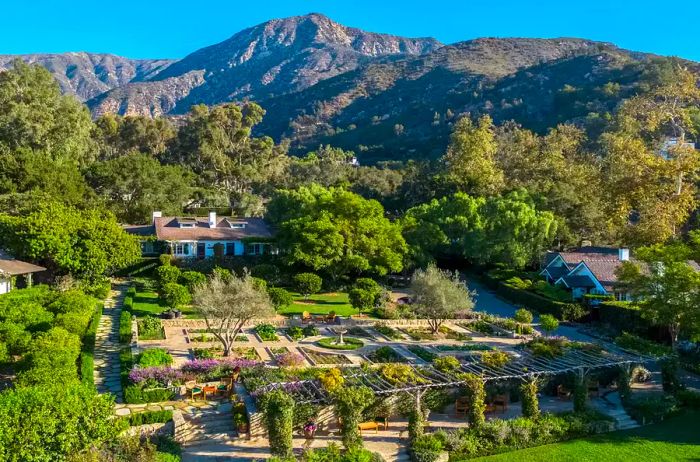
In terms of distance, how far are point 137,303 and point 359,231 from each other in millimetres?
16073

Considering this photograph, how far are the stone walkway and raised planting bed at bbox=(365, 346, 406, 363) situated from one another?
A: 33.5ft

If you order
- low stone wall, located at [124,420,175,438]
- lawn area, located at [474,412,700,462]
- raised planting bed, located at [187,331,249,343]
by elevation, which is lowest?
lawn area, located at [474,412,700,462]

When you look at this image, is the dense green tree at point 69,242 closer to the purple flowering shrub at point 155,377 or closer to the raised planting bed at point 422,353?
the purple flowering shrub at point 155,377

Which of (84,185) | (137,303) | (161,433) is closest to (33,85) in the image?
(84,185)

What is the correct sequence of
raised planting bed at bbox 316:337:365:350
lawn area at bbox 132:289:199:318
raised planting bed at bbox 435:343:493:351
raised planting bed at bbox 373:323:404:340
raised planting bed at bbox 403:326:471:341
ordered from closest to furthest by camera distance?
raised planting bed at bbox 316:337:365:350, raised planting bed at bbox 435:343:493:351, raised planting bed at bbox 373:323:404:340, raised planting bed at bbox 403:326:471:341, lawn area at bbox 132:289:199:318

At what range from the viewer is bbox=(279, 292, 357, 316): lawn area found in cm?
3483

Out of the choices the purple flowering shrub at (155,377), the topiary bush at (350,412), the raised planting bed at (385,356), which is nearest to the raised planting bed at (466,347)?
the raised planting bed at (385,356)

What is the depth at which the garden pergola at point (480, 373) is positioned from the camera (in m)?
16.8

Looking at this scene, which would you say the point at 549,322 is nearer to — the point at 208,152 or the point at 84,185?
the point at 84,185

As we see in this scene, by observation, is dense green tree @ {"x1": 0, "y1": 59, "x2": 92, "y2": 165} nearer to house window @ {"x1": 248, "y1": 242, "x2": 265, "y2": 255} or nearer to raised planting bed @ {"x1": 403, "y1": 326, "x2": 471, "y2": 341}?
house window @ {"x1": 248, "y1": 242, "x2": 265, "y2": 255}

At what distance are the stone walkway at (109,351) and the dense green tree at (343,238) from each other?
12.5 metres

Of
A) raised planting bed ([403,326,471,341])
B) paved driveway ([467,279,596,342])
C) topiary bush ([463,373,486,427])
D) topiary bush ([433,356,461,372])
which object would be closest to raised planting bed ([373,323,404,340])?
raised planting bed ([403,326,471,341])

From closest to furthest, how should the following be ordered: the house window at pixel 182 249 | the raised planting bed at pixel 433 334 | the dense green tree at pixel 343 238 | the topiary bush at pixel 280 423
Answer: the topiary bush at pixel 280 423, the raised planting bed at pixel 433 334, the dense green tree at pixel 343 238, the house window at pixel 182 249

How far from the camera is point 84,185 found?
51.7 m
